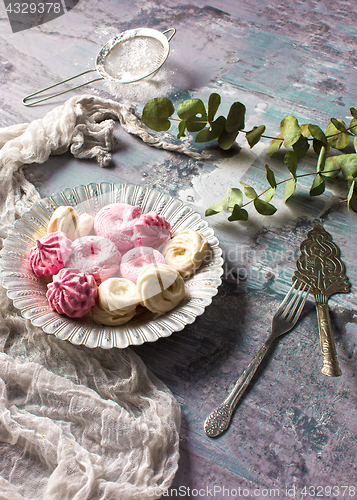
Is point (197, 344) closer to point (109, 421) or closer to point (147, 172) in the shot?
point (109, 421)

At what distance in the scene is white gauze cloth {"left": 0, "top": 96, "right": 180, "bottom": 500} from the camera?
522 mm

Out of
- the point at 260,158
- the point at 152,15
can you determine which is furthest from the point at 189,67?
the point at 260,158

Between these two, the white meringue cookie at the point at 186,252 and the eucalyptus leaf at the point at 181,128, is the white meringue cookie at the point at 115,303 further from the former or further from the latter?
the eucalyptus leaf at the point at 181,128

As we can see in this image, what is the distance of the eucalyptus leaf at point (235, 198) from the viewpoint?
802 mm

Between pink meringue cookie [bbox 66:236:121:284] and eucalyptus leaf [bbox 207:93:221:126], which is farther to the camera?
eucalyptus leaf [bbox 207:93:221:126]

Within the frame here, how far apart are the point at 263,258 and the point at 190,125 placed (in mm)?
335

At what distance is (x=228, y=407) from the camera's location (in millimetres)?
592

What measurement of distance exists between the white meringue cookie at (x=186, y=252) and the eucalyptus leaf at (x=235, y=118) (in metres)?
0.32

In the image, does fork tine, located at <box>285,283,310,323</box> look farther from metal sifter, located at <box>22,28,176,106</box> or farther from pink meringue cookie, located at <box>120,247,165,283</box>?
metal sifter, located at <box>22,28,176,106</box>

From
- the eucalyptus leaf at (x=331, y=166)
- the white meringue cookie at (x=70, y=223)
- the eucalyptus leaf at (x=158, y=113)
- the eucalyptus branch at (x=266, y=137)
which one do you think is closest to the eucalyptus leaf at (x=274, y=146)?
the eucalyptus branch at (x=266, y=137)

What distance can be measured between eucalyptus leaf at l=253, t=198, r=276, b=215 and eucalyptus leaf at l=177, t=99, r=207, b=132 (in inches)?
9.2

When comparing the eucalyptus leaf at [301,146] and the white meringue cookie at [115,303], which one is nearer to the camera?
the white meringue cookie at [115,303]
